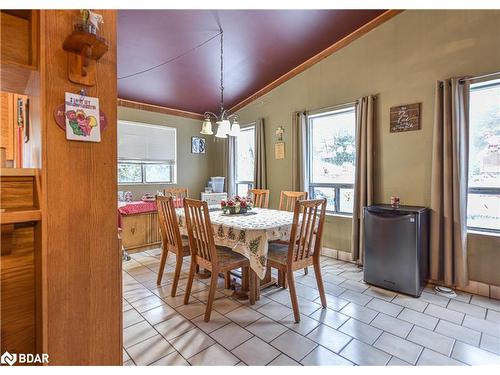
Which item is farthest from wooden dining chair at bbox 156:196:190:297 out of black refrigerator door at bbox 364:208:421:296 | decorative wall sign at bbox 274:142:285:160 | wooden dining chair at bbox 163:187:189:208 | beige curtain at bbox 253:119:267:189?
decorative wall sign at bbox 274:142:285:160

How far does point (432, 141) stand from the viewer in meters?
2.82

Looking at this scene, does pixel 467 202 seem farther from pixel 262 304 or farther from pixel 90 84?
pixel 90 84

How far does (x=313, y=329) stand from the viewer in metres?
2.03

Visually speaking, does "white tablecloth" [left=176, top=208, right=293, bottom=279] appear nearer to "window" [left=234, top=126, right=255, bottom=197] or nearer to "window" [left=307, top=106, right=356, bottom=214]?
"window" [left=307, top=106, right=356, bottom=214]

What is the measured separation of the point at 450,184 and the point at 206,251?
2419mm

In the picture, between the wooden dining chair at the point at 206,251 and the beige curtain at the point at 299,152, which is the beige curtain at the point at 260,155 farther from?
the wooden dining chair at the point at 206,251

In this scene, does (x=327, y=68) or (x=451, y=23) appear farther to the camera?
(x=327, y=68)

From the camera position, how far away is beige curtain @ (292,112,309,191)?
3.99m

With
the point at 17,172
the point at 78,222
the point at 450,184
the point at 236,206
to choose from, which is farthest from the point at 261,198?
the point at 17,172

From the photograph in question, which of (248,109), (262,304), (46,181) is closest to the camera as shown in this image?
(46,181)
